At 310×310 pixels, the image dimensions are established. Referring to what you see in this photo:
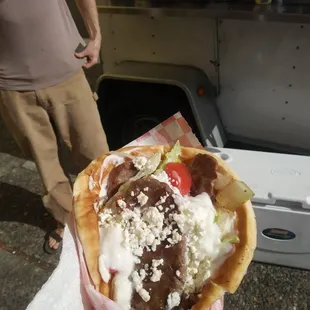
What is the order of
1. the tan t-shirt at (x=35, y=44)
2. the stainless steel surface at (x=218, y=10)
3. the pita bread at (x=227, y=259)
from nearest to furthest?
the pita bread at (x=227, y=259) < the tan t-shirt at (x=35, y=44) < the stainless steel surface at (x=218, y=10)

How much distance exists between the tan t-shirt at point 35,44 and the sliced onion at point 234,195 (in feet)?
3.29

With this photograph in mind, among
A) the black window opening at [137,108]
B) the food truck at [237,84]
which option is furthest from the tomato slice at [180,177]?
the black window opening at [137,108]

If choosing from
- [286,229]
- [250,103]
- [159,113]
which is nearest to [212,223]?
[286,229]

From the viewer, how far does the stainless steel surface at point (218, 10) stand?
1.82 m

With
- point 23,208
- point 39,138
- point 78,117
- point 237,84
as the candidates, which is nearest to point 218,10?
point 237,84

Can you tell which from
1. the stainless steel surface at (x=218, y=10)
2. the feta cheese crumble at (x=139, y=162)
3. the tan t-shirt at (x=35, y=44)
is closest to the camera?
the feta cheese crumble at (x=139, y=162)

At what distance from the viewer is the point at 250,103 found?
2199mm

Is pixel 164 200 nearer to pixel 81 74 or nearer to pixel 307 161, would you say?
pixel 81 74

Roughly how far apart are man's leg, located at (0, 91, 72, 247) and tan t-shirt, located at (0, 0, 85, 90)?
0.07m

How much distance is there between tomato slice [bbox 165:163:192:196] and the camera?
111cm

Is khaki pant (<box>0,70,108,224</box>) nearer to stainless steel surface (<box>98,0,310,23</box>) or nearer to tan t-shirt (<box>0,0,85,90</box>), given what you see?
tan t-shirt (<box>0,0,85,90</box>)

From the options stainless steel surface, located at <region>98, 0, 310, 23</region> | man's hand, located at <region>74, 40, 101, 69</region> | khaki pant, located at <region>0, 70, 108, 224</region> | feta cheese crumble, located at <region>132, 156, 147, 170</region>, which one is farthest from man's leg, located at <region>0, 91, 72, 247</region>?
feta cheese crumble, located at <region>132, 156, 147, 170</region>

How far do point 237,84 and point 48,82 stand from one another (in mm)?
906

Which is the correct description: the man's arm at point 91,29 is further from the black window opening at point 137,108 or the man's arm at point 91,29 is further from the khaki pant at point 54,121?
the black window opening at point 137,108
